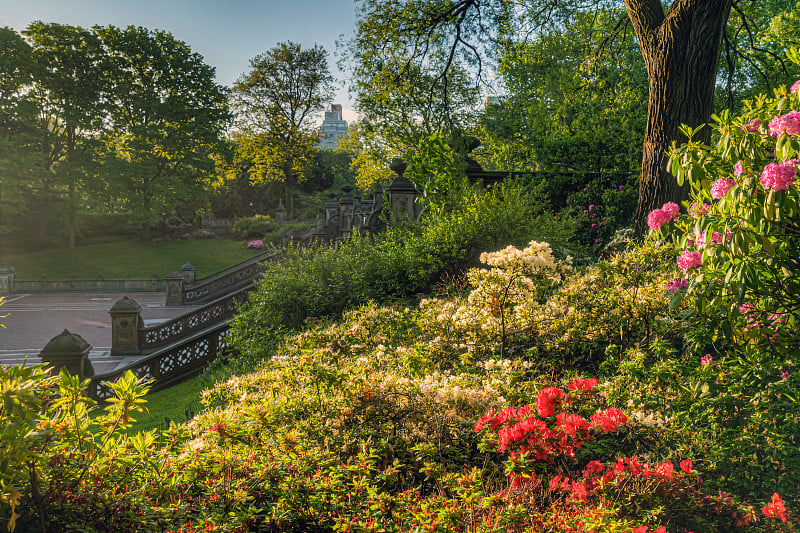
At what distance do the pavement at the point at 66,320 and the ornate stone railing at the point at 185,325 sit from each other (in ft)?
2.70

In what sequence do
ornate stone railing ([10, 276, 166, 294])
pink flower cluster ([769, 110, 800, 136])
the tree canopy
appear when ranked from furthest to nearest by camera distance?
the tree canopy → ornate stone railing ([10, 276, 166, 294]) → pink flower cluster ([769, 110, 800, 136])

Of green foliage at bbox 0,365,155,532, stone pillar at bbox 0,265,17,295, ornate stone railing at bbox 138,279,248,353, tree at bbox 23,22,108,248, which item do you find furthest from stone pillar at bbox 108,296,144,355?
tree at bbox 23,22,108,248

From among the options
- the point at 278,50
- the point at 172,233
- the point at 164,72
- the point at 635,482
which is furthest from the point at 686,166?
the point at 278,50

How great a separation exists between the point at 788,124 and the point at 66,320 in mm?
20811

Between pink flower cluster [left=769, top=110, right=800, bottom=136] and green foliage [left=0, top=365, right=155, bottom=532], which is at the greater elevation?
pink flower cluster [left=769, top=110, right=800, bottom=136]

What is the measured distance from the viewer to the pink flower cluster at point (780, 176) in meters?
2.18

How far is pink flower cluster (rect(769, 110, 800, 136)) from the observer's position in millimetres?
2264

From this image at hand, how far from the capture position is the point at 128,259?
3123cm

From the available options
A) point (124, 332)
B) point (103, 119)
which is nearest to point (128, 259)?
point (103, 119)

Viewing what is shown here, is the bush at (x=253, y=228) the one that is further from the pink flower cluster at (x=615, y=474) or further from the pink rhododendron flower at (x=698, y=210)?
the pink flower cluster at (x=615, y=474)

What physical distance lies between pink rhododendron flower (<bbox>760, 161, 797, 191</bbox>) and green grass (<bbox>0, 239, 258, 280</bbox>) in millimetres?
30740

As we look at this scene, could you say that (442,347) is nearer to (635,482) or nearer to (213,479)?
(635,482)

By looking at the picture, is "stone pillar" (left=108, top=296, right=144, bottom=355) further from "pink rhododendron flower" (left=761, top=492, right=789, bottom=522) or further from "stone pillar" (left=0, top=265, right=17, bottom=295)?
"stone pillar" (left=0, top=265, right=17, bottom=295)

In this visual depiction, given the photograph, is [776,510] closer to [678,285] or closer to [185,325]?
[678,285]
